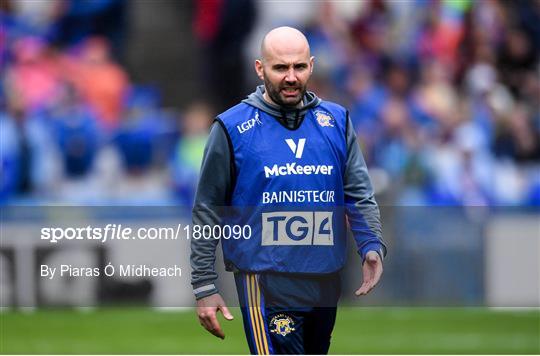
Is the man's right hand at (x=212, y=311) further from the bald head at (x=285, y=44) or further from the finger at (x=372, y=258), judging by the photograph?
the bald head at (x=285, y=44)

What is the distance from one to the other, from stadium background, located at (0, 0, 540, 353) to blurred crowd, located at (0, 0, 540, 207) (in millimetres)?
23

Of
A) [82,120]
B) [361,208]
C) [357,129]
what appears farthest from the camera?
[357,129]

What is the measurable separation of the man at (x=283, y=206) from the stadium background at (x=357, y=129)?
5494 mm

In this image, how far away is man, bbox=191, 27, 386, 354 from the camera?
19.2ft

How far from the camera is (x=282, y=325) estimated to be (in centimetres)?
586

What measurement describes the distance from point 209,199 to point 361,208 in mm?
689

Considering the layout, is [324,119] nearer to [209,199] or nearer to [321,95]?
[209,199]

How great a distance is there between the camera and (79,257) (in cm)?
1016

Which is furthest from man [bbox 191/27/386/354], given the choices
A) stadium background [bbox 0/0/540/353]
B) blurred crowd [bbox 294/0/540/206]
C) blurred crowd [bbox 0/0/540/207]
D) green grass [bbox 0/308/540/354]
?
blurred crowd [bbox 294/0/540/206]

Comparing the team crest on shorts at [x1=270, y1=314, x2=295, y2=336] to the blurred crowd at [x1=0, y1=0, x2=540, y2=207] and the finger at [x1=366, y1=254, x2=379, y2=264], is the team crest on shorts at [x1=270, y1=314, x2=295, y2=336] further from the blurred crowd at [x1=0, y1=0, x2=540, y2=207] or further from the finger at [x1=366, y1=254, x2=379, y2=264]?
the blurred crowd at [x1=0, y1=0, x2=540, y2=207]

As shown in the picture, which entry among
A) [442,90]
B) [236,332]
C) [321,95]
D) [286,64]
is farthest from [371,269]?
[442,90]

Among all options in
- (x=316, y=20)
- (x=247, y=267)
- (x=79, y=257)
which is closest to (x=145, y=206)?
(x=79, y=257)

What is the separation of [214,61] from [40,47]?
2.18 meters

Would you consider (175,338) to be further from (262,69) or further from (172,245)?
(262,69)
